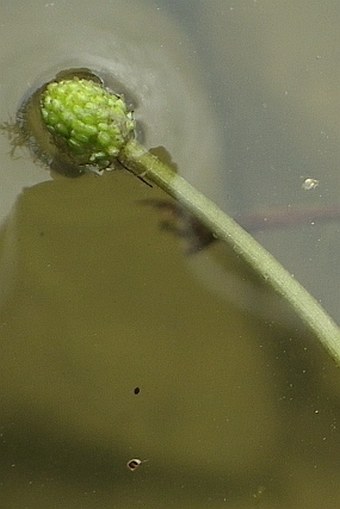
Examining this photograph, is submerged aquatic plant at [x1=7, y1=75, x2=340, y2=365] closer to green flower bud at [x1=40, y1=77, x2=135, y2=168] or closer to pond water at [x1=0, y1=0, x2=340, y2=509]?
green flower bud at [x1=40, y1=77, x2=135, y2=168]

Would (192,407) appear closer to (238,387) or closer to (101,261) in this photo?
(238,387)

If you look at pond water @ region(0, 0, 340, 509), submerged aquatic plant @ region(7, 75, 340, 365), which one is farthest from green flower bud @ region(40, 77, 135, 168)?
pond water @ region(0, 0, 340, 509)

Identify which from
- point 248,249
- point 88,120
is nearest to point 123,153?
point 88,120

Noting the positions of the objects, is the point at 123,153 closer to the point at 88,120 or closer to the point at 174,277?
the point at 88,120

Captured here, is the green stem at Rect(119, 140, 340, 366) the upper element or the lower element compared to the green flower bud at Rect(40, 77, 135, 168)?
lower

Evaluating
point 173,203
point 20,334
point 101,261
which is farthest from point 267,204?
point 20,334

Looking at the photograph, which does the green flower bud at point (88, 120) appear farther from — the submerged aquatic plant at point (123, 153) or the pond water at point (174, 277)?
the pond water at point (174, 277)
